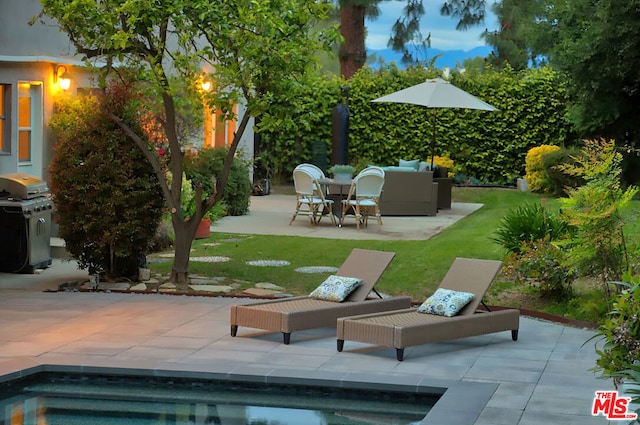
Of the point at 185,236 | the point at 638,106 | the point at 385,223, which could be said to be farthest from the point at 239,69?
the point at 638,106

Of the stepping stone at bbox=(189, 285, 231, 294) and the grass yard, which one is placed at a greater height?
the grass yard

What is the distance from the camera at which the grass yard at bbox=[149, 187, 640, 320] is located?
11.5 meters

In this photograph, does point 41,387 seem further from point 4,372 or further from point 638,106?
point 638,106

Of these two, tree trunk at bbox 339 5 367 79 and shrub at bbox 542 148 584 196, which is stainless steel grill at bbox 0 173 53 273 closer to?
shrub at bbox 542 148 584 196

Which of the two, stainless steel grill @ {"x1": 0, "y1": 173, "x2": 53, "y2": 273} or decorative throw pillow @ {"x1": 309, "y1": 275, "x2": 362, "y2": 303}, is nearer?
decorative throw pillow @ {"x1": 309, "y1": 275, "x2": 362, "y2": 303}

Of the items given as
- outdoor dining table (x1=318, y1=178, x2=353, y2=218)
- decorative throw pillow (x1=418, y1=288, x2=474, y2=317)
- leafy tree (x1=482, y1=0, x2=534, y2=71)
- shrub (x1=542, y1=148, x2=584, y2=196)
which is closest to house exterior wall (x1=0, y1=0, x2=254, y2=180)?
outdoor dining table (x1=318, y1=178, x2=353, y2=218)

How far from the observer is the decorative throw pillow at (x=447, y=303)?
29.7 feet

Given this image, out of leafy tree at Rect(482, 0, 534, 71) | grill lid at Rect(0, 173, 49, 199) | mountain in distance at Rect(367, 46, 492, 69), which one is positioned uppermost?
leafy tree at Rect(482, 0, 534, 71)

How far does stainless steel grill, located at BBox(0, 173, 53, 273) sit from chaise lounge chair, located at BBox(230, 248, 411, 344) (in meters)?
4.28

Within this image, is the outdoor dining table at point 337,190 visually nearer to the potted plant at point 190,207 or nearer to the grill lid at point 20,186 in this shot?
the potted plant at point 190,207

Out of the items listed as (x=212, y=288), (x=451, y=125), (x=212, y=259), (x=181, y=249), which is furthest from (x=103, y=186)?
(x=451, y=125)

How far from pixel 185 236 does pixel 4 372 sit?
15.1 ft

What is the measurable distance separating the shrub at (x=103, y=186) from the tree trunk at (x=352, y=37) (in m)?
16.5

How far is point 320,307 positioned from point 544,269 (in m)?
2.94
